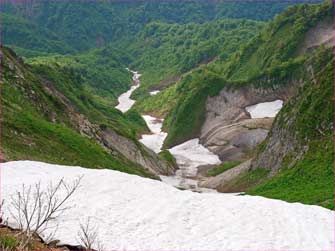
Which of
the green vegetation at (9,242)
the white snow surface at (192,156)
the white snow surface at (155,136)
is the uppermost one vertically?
the white snow surface at (155,136)

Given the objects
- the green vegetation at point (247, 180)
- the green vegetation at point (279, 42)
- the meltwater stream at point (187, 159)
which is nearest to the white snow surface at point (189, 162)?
the meltwater stream at point (187, 159)

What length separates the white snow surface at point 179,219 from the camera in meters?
14.8

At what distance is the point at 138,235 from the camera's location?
15258 mm

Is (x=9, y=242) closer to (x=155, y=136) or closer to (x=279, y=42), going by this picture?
(x=155, y=136)

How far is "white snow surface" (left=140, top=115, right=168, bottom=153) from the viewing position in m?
110

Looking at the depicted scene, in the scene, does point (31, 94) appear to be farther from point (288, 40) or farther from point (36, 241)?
point (288, 40)

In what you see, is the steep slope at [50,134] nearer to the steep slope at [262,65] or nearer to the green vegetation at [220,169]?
the green vegetation at [220,169]

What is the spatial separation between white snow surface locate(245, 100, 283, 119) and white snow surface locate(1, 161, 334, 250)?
80232 mm

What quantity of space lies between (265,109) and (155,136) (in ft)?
113

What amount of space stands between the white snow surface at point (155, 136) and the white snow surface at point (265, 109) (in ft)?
73.8

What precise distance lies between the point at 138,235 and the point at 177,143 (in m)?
88.7

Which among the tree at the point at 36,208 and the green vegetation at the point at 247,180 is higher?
the green vegetation at the point at 247,180

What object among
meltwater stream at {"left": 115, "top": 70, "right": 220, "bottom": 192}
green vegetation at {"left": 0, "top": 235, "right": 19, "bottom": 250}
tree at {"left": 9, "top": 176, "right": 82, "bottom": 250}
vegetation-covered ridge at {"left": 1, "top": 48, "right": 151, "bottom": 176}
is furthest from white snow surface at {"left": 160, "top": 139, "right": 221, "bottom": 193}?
green vegetation at {"left": 0, "top": 235, "right": 19, "bottom": 250}

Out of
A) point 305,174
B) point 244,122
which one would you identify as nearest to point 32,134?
point 305,174
